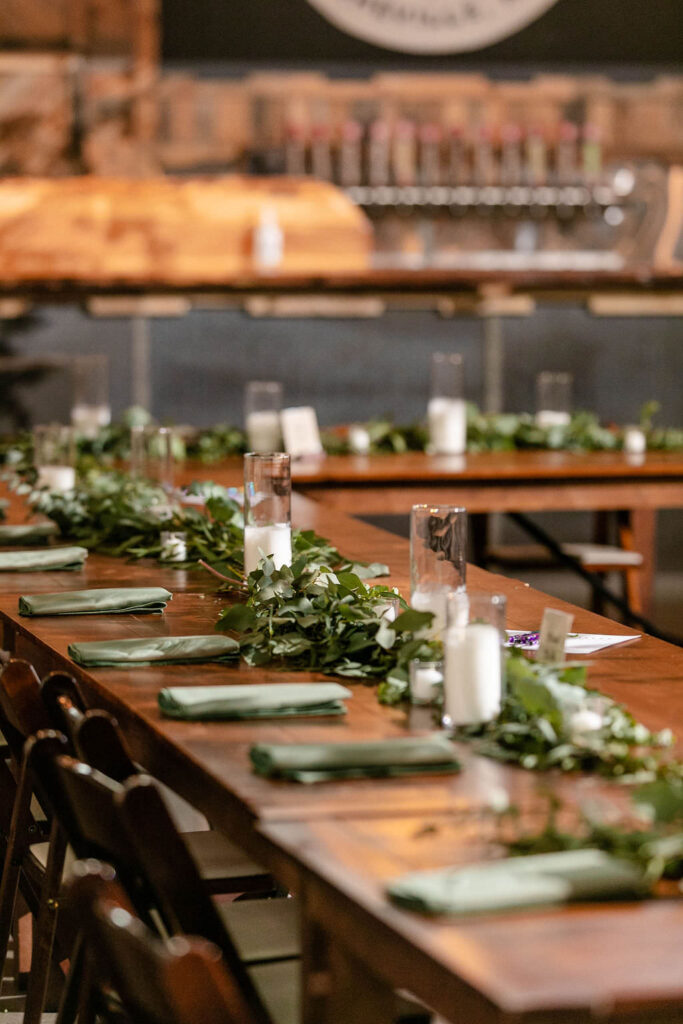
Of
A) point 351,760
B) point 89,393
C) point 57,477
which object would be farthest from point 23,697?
point 89,393

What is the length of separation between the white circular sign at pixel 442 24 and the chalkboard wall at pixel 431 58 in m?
0.07

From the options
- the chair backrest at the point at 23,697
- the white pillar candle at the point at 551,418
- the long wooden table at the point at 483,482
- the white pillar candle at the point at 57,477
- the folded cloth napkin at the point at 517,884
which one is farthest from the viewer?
the white pillar candle at the point at 551,418

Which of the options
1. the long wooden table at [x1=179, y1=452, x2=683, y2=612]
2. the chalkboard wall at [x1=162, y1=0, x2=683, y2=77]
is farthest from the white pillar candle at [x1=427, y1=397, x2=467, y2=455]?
the chalkboard wall at [x1=162, y1=0, x2=683, y2=77]

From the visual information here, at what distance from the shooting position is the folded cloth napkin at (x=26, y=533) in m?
3.00

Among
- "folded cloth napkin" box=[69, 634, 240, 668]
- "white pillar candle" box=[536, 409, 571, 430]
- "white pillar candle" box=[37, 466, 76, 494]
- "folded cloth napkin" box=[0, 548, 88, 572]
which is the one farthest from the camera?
"white pillar candle" box=[536, 409, 571, 430]

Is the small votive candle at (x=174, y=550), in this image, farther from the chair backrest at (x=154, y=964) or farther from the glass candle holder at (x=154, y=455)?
the chair backrest at (x=154, y=964)

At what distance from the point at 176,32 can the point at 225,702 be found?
7.56 metres

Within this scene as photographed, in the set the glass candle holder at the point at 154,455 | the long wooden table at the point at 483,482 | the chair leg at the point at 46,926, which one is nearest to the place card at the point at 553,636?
the chair leg at the point at 46,926

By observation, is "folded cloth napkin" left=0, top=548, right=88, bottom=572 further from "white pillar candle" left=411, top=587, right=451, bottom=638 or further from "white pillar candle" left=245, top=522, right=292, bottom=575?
"white pillar candle" left=411, top=587, right=451, bottom=638

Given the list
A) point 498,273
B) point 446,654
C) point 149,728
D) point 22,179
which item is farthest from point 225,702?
point 22,179

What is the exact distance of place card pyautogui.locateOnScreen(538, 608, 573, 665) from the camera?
1.76 metres

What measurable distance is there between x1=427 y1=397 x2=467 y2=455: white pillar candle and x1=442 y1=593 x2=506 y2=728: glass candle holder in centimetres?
319

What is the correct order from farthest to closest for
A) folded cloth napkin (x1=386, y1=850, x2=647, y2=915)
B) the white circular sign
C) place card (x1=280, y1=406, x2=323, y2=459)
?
1. the white circular sign
2. place card (x1=280, y1=406, x2=323, y2=459)
3. folded cloth napkin (x1=386, y1=850, x2=647, y2=915)

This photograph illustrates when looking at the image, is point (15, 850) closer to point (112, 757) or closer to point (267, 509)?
point (112, 757)
